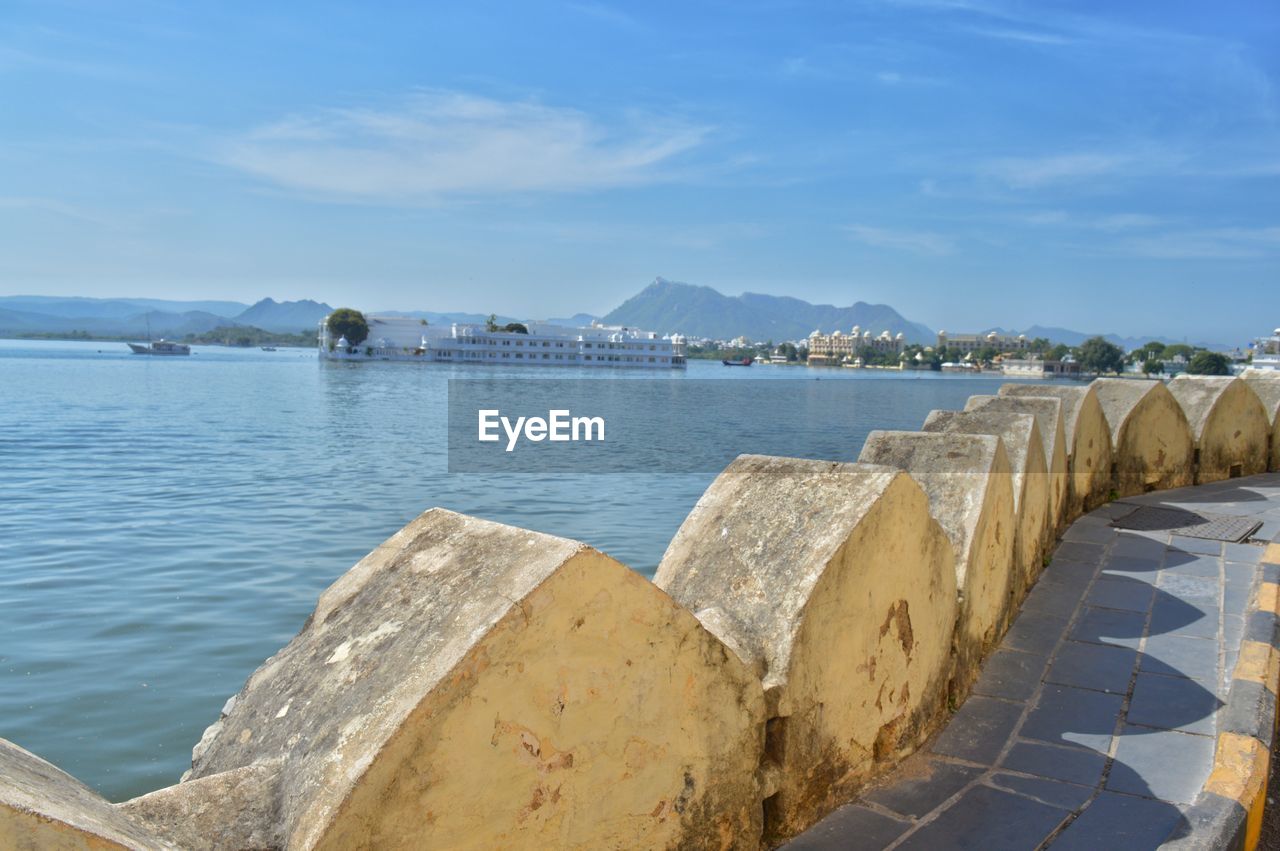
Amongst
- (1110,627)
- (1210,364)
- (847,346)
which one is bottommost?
(1110,627)

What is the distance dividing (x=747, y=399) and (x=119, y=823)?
193 ft

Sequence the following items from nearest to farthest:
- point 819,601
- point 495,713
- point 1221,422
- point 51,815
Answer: point 51,815 < point 495,713 < point 819,601 < point 1221,422

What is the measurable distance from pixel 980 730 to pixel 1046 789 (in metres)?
0.42

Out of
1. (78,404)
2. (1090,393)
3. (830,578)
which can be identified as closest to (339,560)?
(1090,393)

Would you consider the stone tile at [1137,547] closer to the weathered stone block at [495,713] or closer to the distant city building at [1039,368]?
the weathered stone block at [495,713]

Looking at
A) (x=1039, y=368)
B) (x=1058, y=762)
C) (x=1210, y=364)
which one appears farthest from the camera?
(x=1039, y=368)

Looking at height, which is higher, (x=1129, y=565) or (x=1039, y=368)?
(x=1039, y=368)

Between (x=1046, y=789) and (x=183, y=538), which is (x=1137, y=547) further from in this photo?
(x=183, y=538)

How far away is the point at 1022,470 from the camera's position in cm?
456

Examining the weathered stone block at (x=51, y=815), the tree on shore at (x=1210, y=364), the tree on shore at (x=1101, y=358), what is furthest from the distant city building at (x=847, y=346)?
the weathered stone block at (x=51, y=815)

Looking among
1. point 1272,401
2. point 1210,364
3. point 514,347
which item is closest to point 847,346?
point 514,347

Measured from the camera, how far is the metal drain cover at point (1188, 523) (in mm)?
6102

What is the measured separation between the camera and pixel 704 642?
2.18 meters

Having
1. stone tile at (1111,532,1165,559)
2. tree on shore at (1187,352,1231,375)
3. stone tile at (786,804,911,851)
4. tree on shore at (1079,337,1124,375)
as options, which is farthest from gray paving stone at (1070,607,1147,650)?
tree on shore at (1079,337,1124,375)
